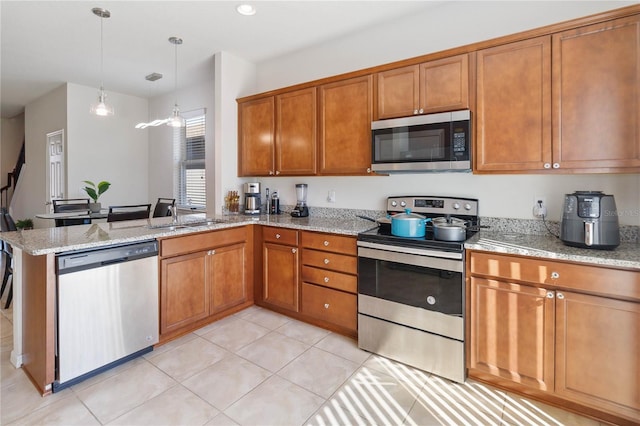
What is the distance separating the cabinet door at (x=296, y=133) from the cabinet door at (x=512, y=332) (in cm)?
188

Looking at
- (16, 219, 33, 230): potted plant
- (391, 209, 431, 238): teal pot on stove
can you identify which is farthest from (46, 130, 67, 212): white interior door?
(391, 209, 431, 238): teal pot on stove

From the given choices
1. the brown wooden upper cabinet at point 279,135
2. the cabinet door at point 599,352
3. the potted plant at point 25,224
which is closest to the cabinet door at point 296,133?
the brown wooden upper cabinet at point 279,135

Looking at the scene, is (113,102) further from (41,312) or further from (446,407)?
(446,407)

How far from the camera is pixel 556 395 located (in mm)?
1810

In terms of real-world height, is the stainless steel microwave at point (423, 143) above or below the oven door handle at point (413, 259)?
above

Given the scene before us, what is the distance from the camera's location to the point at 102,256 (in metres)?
2.07

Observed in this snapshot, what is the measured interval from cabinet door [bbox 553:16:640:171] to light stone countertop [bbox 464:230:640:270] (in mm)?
482

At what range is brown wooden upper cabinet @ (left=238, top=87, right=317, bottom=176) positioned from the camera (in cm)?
318

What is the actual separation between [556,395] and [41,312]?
9.89ft

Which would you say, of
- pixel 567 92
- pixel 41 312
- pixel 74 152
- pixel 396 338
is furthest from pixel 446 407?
pixel 74 152

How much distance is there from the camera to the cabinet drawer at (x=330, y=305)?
261cm

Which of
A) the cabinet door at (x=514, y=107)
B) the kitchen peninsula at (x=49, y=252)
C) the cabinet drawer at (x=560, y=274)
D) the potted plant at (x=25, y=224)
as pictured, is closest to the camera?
the cabinet drawer at (x=560, y=274)

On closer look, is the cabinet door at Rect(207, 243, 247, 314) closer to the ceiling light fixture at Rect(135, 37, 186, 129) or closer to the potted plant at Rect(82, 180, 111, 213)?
the ceiling light fixture at Rect(135, 37, 186, 129)

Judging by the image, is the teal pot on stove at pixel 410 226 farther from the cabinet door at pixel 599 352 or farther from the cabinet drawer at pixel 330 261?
the cabinet door at pixel 599 352
